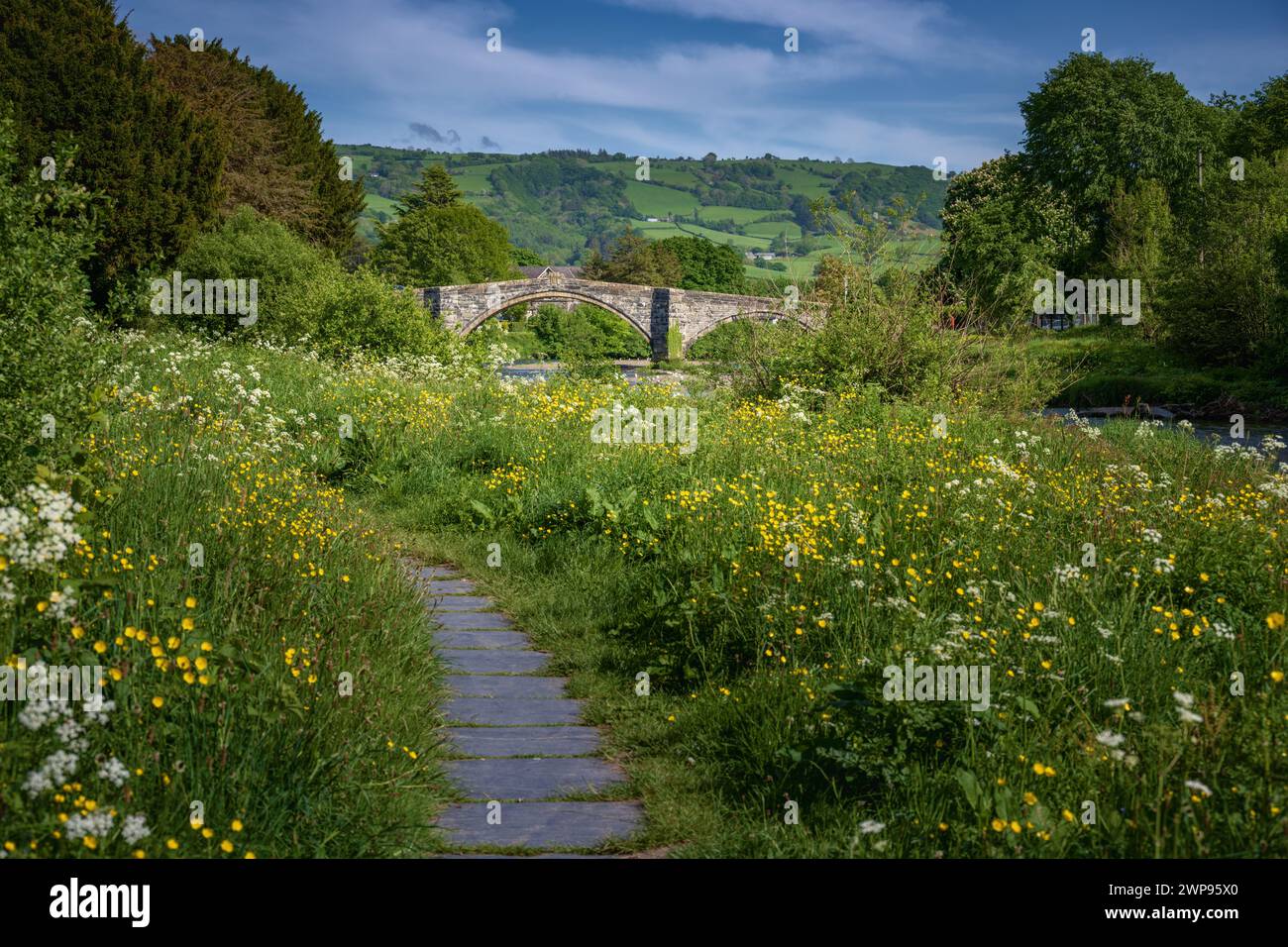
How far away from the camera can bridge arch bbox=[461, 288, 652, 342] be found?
4997cm

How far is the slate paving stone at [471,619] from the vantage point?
654 centimetres

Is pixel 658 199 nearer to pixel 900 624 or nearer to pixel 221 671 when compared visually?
Answer: pixel 900 624

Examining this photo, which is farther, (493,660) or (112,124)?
(112,124)

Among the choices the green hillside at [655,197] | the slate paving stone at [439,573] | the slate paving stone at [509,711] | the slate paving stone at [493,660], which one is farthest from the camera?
the green hillside at [655,197]

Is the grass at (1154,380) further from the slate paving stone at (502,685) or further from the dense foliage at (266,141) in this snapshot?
the dense foliage at (266,141)

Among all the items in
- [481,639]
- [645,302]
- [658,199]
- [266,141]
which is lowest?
[481,639]

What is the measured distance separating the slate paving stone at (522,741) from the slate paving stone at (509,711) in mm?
71

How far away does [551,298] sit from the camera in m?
52.6

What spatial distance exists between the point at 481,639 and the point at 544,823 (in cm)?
241

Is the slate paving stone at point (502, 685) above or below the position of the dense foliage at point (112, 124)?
below

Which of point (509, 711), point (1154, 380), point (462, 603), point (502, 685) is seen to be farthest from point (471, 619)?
point (1154, 380)

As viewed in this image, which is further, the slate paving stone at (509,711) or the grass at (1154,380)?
the grass at (1154,380)

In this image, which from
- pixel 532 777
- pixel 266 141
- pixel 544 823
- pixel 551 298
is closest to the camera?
pixel 544 823

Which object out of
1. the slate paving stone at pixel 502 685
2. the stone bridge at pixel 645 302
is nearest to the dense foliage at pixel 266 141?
the stone bridge at pixel 645 302
